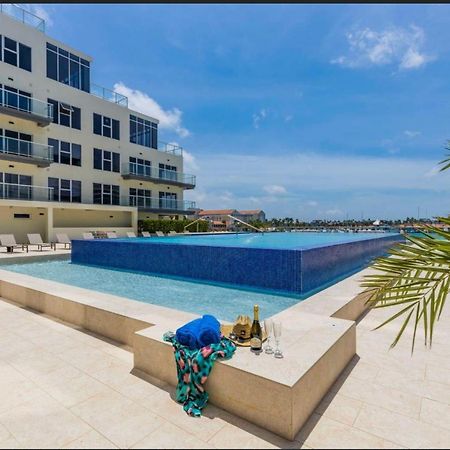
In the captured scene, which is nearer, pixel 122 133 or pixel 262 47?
pixel 262 47

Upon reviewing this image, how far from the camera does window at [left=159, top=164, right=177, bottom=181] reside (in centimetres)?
2880

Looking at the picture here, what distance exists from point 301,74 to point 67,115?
1758cm

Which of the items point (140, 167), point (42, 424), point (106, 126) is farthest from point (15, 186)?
point (42, 424)

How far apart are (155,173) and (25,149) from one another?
1136 cm

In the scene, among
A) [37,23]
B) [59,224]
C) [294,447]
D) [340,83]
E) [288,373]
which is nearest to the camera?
[294,447]

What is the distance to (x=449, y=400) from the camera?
9.12ft

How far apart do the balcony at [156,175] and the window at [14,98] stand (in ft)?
28.1

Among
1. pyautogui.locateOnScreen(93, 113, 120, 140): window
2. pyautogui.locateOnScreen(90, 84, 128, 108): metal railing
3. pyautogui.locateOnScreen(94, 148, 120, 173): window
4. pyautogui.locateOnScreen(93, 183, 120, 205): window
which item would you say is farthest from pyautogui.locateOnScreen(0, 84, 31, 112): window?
pyautogui.locateOnScreen(93, 183, 120, 205): window

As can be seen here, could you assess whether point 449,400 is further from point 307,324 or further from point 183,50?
point 183,50

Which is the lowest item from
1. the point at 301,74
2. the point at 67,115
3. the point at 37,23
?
→ the point at 301,74

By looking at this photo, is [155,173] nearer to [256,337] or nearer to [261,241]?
[261,241]

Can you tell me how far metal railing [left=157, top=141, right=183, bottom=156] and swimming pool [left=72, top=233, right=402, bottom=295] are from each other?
2065 cm

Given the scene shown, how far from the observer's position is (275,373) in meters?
2.36

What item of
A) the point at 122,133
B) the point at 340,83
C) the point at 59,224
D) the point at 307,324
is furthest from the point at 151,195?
the point at 307,324
